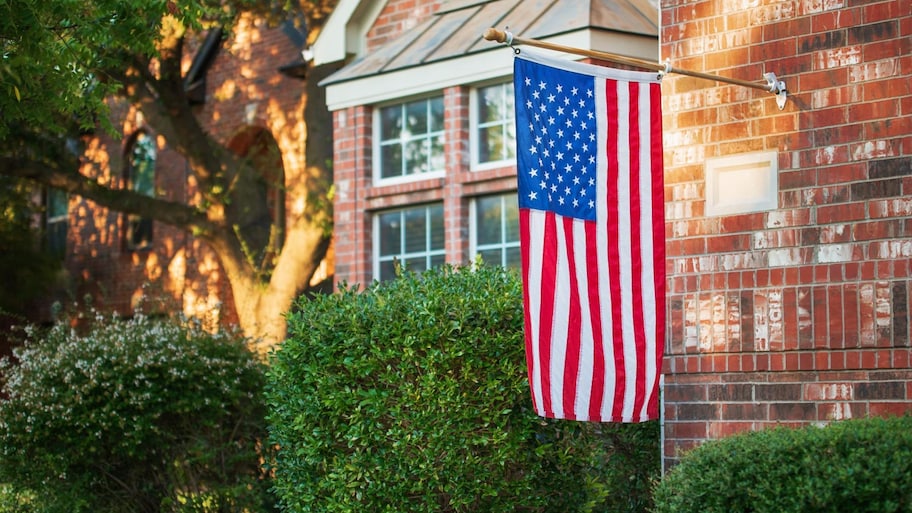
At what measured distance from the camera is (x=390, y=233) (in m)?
12.3

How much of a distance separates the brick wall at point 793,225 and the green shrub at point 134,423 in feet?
15.5

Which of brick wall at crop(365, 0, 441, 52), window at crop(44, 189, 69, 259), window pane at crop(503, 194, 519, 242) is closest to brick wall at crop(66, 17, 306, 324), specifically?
window at crop(44, 189, 69, 259)

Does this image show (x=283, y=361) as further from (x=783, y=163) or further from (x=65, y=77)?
(x=783, y=163)

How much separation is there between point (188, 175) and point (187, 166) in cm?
14

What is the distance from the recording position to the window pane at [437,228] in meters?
12.0

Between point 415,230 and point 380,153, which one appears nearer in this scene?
point 415,230

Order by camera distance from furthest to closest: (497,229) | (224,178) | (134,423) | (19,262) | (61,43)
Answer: (19,262), (224,178), (497,229), (134,423), (61,43)

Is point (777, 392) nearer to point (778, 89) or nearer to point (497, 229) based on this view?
point (778, 89)

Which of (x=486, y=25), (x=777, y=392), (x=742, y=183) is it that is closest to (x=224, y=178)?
(x=486, y=25)

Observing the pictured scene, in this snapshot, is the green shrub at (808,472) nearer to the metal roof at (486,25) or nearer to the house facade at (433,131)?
the metal roof at (486,25)

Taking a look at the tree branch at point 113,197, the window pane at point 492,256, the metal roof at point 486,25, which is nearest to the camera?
the metal roof at point 486,25

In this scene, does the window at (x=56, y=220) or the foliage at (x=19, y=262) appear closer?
the foliage at (x=19, y=262)

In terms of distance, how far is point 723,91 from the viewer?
8.12 metres

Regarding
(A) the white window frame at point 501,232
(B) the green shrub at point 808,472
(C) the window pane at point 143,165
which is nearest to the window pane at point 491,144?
(A) the white window frame at point 501,232
